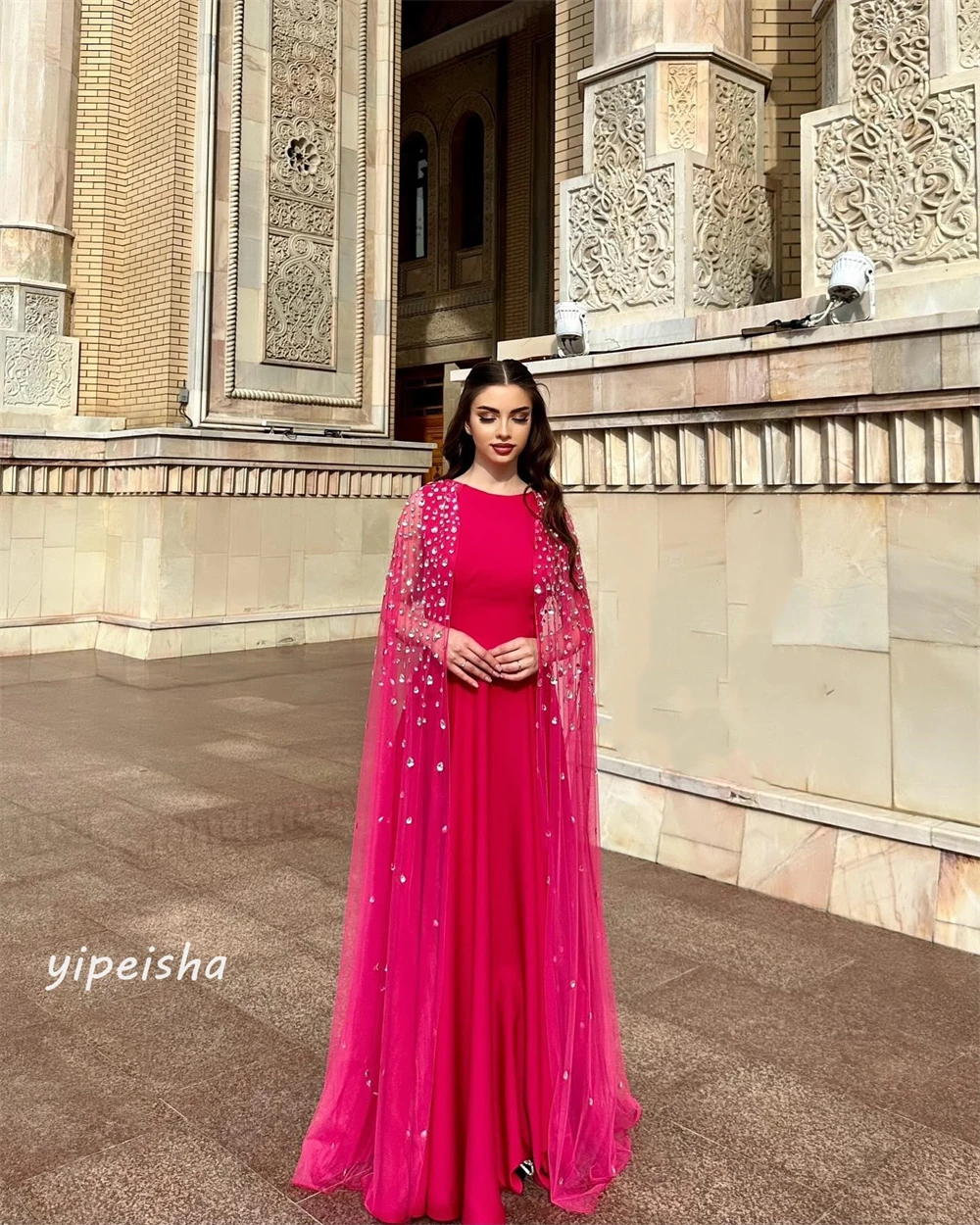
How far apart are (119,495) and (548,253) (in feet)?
36.4

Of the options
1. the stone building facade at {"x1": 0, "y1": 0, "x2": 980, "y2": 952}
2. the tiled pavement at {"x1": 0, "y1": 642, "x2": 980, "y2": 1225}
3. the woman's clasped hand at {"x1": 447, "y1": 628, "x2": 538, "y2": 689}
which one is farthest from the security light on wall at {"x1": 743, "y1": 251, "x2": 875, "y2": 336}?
the woman's clasped hand at {"x1": 447, "y1": 628, "x2": 538, "y2": 689}

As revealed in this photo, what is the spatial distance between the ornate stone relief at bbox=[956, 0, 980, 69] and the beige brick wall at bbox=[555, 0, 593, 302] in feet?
9.07

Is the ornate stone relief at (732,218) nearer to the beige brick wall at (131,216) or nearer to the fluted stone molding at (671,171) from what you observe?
the fluted stone molding at (671,171)

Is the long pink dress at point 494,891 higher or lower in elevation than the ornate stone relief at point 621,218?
lower

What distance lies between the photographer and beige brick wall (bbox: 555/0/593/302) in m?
6.50

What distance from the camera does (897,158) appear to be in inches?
167

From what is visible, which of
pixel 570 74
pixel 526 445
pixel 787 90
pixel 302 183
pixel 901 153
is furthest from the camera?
pixel 302 183

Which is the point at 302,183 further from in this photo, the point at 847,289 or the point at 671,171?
the point at 847,289

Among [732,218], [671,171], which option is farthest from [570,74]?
[732,218]

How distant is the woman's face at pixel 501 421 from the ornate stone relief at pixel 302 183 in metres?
10.7

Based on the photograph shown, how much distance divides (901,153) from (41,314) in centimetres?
1028

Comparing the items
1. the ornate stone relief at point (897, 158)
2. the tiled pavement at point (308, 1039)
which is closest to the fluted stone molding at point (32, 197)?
the tiled pavement at point (308, 1039)

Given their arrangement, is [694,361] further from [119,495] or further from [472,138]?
[472,138]

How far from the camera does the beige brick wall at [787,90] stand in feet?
17.9
